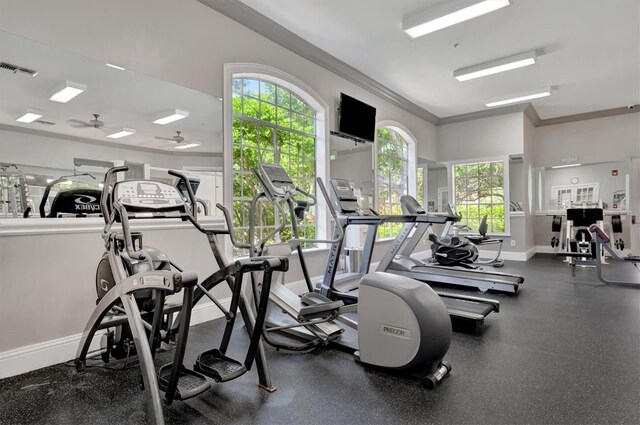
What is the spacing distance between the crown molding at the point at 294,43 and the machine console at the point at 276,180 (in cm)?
189

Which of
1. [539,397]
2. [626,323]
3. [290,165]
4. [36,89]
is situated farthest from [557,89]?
[36,89]

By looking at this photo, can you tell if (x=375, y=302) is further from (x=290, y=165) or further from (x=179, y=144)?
(x=290, y=165)

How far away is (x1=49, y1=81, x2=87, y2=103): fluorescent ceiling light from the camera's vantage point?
251 centimetres

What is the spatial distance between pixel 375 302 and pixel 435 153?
695 centimetres

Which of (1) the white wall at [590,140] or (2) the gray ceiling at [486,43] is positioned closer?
(2) the gray ceiling at [486,43]

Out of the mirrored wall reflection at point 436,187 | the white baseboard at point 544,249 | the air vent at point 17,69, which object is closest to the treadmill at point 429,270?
the mirrored wall reflection at point 436,187

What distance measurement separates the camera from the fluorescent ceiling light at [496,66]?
4910 mm

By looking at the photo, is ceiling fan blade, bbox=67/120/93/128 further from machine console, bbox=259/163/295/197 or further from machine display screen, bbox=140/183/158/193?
machine console, bbox=259/163/295/197

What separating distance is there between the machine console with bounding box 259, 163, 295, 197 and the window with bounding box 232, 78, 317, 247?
2.90ft

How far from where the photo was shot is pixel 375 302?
89.1 inches

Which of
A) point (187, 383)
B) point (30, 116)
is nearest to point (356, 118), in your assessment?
point (30, 116)

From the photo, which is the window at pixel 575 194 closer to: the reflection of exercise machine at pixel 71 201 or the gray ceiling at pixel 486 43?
the gray ceiling at pixel 486 43

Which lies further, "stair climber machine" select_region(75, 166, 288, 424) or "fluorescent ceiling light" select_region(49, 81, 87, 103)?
"fluorescent ceiling light" select_region(49, 81, 87, 103)

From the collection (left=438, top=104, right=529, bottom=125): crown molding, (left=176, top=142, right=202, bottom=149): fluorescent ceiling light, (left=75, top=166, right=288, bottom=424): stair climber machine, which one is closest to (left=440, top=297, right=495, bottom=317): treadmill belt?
(left=75, top=166, right=288, bottom=424): stair climber machine
